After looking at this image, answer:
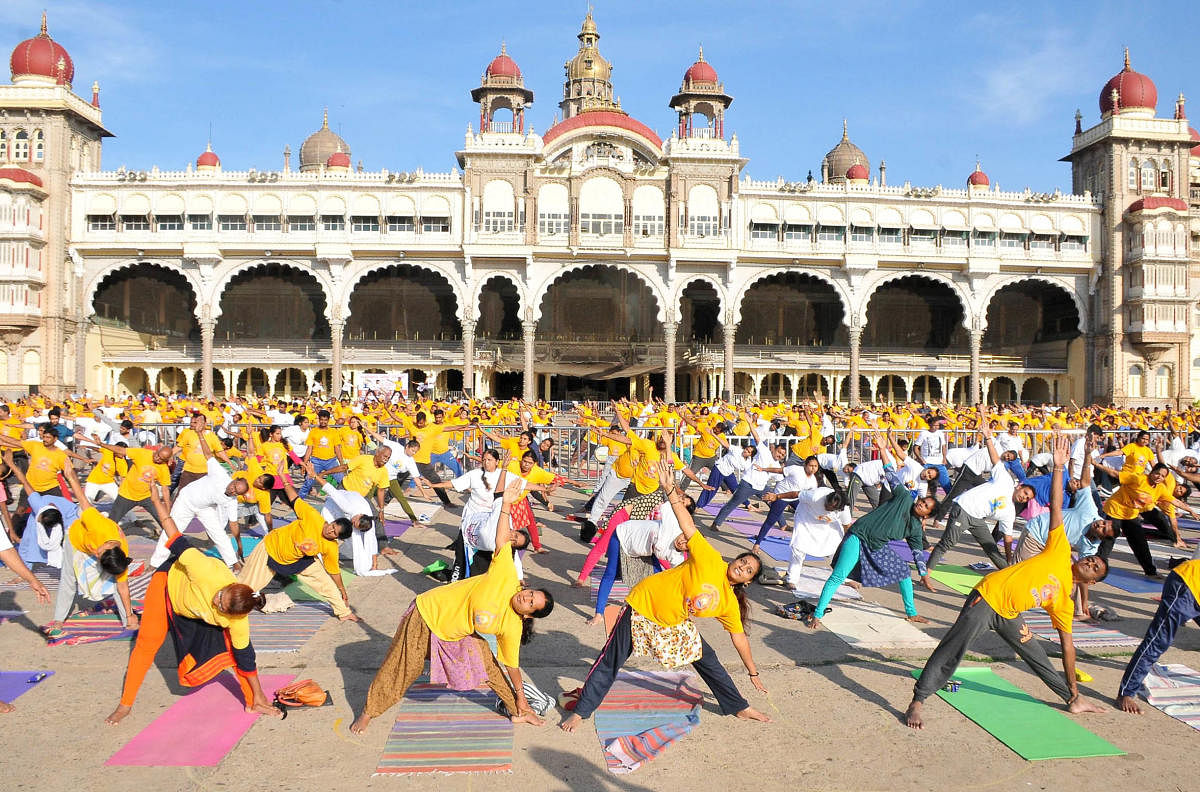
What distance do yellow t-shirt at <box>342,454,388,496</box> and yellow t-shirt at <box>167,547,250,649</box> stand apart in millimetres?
4589

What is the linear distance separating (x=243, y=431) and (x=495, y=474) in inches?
377

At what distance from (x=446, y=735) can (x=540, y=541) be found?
5.94 m

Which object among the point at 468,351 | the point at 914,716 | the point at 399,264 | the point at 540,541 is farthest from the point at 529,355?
the point at 914,716

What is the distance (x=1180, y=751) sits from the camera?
4879mm

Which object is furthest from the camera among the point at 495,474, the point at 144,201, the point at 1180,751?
the point at 144,201

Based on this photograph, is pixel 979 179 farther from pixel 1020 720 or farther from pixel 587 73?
pixel 1020 720

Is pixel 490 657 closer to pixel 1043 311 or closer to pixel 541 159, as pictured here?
pixel 541 159

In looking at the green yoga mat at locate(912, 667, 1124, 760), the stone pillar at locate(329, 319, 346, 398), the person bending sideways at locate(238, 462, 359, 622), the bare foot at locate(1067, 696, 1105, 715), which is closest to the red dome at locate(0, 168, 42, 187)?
the stone pillar at locate(329, 319, 346, 398)

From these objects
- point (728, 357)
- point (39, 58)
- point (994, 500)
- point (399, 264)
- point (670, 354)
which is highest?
point (39, 58)

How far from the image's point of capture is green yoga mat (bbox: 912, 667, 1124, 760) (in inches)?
192

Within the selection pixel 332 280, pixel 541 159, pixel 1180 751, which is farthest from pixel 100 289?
pixel 1180 751

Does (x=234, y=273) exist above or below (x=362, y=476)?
above

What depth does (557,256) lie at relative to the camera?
1361 inches

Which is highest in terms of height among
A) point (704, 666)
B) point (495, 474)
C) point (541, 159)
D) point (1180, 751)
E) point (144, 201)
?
point (541, 159)
